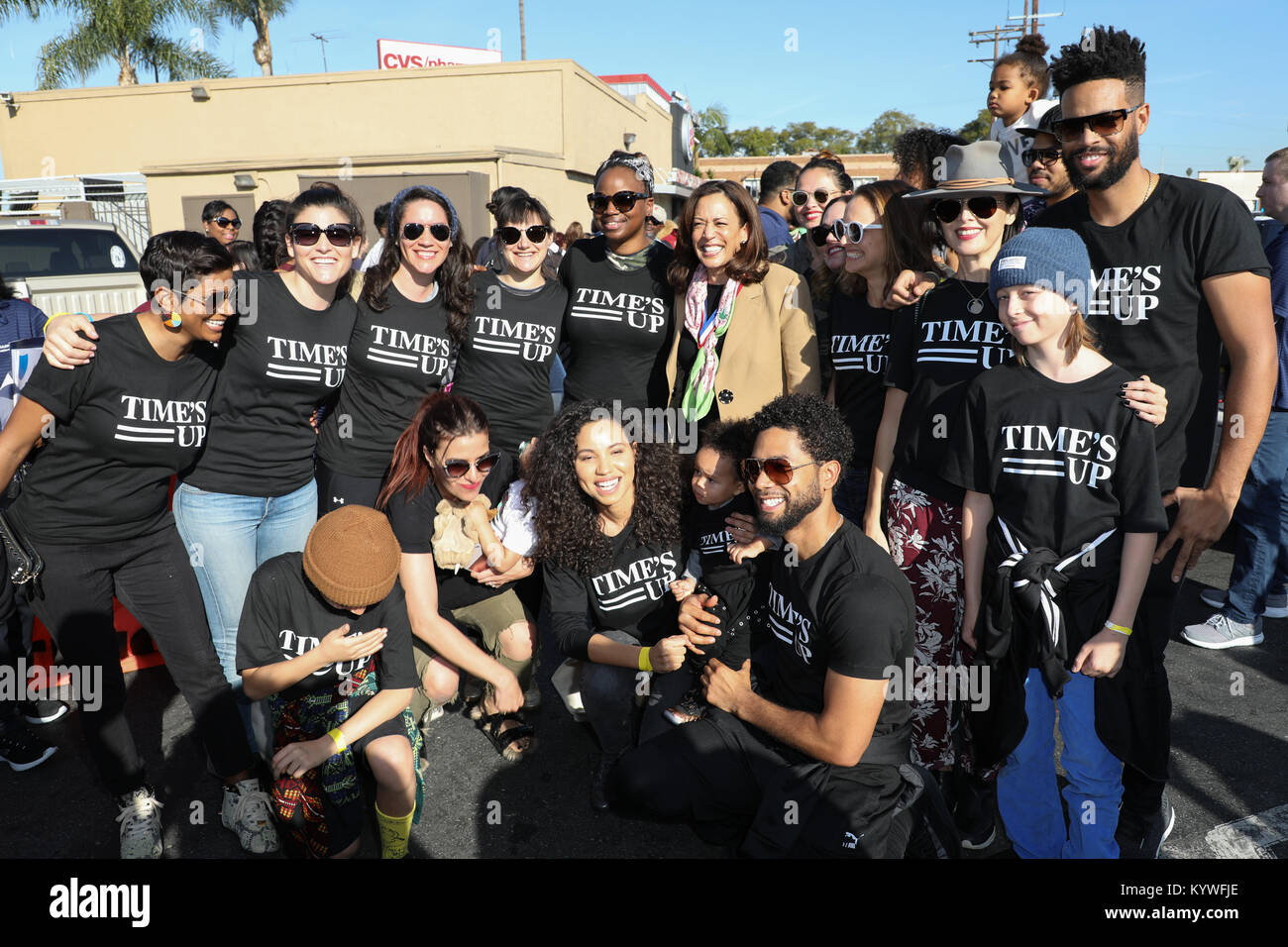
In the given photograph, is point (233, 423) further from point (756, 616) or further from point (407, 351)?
point (756, 616)

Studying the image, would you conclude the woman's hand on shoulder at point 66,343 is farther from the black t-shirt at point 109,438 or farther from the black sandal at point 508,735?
the black sandal at point 508,735

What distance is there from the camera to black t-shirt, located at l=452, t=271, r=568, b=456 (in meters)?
4.18

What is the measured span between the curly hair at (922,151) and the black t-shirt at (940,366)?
4.69ft

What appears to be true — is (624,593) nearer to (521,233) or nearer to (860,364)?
(860,364)

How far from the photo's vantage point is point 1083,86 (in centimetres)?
282

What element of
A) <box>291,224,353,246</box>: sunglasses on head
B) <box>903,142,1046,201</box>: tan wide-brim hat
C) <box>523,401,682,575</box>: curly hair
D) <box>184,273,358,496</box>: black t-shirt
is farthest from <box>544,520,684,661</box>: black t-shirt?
<box>903,142,1046,201</box>: tan wide-brim hat

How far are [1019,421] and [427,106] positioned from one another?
20.9 metres

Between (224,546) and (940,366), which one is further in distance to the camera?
Answer: (224,546)

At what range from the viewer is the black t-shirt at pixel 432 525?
3.67m

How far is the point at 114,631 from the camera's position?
3168 millimetres

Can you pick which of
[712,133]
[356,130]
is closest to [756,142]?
[712,133]

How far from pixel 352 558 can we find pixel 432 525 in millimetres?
838

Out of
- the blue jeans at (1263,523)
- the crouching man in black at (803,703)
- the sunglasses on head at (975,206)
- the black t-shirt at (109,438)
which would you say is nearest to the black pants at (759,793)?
the crouching man in black at (803,703)
